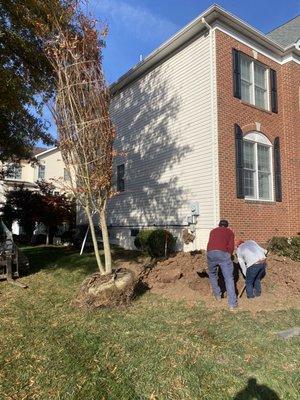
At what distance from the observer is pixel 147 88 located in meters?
16.5

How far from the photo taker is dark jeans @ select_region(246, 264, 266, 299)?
8344 millimetres

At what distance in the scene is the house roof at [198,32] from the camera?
1309 cm

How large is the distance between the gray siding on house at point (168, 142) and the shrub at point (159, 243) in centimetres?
95

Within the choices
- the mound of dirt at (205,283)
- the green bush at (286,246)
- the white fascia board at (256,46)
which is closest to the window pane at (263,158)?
the green bush at (286,246)

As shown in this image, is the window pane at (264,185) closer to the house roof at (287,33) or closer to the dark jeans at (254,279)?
the house roof at (287,33)

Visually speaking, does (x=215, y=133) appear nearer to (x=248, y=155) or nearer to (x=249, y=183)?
(x=248, y=155)

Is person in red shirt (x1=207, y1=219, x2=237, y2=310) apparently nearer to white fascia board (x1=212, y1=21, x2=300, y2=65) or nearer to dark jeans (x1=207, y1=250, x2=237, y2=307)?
dark jeans (x1=207, y1=250, x2=237, y2=307)

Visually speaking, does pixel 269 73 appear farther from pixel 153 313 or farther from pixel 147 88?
pixel 153 313

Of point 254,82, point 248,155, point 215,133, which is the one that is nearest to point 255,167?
point 248,155

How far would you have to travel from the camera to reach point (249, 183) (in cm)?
1393

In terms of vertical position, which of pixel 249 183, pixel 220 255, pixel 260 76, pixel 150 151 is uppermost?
pixel 260 76

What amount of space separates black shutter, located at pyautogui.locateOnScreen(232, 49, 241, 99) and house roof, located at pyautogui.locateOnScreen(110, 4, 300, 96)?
2.90 ft

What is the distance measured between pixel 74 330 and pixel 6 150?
828cm

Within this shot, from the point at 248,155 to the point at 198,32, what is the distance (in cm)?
474
